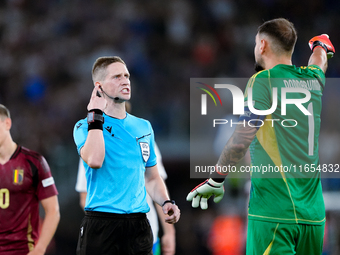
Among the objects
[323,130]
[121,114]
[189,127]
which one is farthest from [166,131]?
[121,114]

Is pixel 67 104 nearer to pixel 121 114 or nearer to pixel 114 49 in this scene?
pixel 114 49

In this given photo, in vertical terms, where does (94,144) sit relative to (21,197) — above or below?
above

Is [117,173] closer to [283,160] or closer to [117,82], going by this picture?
[117,82]

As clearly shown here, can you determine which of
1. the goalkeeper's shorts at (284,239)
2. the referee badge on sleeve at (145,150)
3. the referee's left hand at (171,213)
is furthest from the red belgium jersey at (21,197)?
the goalkeeper's shorts at (284,239)

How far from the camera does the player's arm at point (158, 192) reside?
3372 mm

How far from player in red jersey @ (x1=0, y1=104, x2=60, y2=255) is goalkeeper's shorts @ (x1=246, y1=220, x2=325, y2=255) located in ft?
7.19

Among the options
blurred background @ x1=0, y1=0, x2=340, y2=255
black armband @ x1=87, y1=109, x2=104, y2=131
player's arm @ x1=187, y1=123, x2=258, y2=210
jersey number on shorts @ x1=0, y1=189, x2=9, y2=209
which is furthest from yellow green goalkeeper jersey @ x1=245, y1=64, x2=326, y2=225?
blurred background @ x1=0, y1=0, x2=340, y2=255

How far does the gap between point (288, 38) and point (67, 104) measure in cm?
793

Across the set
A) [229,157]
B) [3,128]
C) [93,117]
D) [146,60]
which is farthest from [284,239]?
[146,60]

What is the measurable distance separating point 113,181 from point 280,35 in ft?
5.89

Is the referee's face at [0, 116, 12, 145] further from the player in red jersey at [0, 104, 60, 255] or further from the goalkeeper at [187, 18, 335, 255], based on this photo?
the goalkeeper at [187, 18, 335, 255]

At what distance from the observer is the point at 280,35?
137 inches

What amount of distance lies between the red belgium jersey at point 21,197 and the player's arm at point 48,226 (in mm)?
86

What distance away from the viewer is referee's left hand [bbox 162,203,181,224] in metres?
3.33
